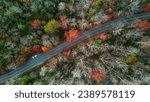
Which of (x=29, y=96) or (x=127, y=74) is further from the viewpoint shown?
(x=127, y=74)

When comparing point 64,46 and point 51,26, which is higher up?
point 51,26

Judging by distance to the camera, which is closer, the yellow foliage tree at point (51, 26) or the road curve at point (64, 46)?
the yellow foliage tree at point (51, 26)

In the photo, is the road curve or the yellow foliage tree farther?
the road curve

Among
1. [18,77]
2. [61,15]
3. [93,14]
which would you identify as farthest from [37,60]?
[93,14]

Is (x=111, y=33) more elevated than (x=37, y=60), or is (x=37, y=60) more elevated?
(x=111, y=33)

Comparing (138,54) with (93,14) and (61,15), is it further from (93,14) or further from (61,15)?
(61,15)

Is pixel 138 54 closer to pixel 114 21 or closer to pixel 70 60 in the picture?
pixel 114 21

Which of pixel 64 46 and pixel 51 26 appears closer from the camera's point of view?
pixel 51 26

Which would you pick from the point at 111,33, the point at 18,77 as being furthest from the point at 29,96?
the point at 111,33

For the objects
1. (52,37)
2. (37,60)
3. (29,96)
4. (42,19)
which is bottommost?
(29,96)
